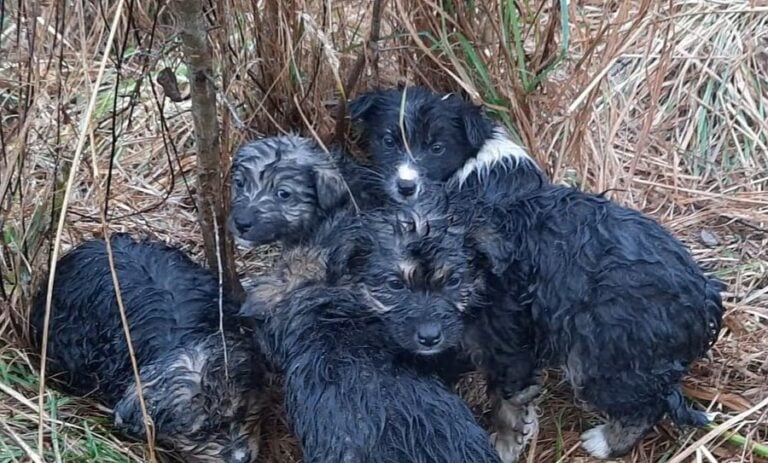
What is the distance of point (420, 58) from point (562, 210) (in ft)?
4.28

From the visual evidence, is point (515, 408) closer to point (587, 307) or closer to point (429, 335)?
point (587, 307)

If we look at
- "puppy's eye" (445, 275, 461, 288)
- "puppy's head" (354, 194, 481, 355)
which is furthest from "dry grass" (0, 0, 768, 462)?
"puppy's eye" (445, 275, 461, 288)

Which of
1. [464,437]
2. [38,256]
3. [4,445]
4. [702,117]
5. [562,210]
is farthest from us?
[702,117]

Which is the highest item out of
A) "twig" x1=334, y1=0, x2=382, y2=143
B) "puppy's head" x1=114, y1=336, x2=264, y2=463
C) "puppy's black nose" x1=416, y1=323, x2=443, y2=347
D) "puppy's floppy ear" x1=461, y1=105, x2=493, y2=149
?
"twig" x1=334, y1=0, x2=382, y2=143

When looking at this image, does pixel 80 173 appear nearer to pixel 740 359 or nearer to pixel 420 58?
pixel 420 58

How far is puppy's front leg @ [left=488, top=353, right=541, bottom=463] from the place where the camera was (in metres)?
4.22

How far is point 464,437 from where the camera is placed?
355 cm

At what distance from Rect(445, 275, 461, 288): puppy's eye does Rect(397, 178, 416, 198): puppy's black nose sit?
2.36 ft

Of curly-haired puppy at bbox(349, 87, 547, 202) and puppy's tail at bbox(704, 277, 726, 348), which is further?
curly-haired puppy at bbox(349, 87, 547, 202)

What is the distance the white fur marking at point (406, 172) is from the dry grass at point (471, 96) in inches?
16.8

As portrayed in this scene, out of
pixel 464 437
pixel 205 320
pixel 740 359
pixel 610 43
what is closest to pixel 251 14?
pixel 205 320

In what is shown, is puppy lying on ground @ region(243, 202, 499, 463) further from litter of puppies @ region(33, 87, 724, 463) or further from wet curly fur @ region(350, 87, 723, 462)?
wet curly fur @ region(350, 87, 723, 462)

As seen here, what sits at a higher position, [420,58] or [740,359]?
[420,58]

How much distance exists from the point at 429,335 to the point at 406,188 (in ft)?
3.27
